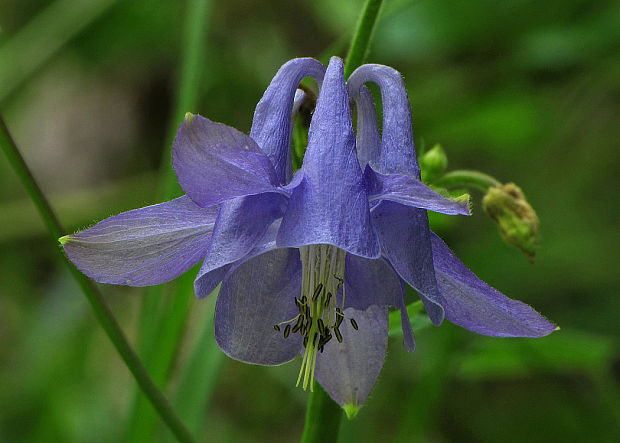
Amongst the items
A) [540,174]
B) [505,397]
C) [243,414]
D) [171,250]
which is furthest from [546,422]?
[171,250]

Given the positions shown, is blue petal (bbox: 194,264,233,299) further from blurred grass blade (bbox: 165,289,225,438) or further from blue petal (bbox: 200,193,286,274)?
blurred grass blade (bbox: 165,289,225,438)

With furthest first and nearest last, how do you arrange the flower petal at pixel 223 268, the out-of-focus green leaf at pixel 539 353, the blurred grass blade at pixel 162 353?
1. the out-of-focus green leaf at pixel 539 353
2. the blurred grass blade at pixel 162 353
3. the flower petal at pixel 223 268

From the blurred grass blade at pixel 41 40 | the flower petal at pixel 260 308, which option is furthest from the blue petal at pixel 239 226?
the blurred grass blade at pixel 41 40

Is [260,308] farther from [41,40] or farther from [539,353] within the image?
[41,40]

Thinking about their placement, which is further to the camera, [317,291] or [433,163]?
[433,163]

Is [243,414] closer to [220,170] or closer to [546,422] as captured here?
[546,422]

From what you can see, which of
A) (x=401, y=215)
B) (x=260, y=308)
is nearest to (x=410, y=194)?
(x=401, y=215)

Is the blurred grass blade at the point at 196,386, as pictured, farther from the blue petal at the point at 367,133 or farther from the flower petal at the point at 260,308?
the blue petal at the point at 367,133
